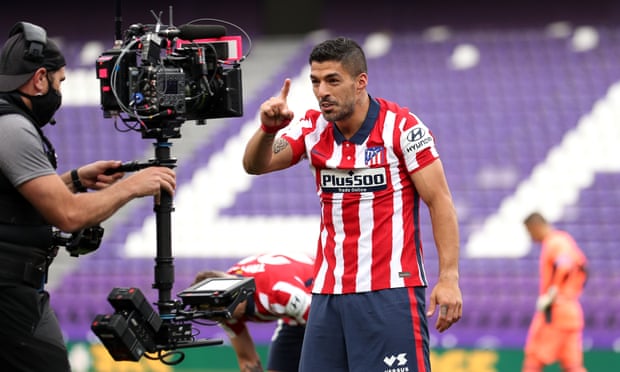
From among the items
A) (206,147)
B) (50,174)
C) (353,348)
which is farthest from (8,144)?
(206,147)

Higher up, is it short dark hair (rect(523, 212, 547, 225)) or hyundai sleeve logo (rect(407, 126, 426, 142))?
hyundai sleeve logo (rect(407, 126, 426, 142))

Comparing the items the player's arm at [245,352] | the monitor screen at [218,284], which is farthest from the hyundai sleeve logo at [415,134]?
the player's arm at [245,352]

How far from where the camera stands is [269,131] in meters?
4.89

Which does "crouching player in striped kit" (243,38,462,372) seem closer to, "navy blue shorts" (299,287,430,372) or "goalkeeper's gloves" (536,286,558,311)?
"navy blue shorts" (299,287,430,372)

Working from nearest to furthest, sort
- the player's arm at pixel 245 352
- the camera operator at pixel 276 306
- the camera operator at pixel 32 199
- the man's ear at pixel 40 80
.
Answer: the camera operator at pixel 32 199, the man's ear at pixel 40 80, the camera operator at pixel 276 306, the player's arm at pixel 245 352

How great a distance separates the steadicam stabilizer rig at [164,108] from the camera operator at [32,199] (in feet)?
0.74

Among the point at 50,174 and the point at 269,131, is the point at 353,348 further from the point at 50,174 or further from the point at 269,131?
the point at 50,174

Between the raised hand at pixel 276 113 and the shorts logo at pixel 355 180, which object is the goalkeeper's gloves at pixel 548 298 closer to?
the shorts logo at pixel 355 180

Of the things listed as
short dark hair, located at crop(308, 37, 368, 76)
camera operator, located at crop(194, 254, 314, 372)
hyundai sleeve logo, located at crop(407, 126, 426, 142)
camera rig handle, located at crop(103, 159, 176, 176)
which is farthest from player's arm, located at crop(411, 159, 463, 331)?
camera operator, located at crop(194, 254, 314, 372)

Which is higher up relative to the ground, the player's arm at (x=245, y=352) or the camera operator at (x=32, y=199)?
the camera operator at (x=32, y=199)

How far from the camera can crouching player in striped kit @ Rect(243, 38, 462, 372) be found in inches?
195

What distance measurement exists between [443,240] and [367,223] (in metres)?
0.35

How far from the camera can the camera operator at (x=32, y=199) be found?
4.46 metres

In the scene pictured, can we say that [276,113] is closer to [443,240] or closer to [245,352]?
[443,240]
